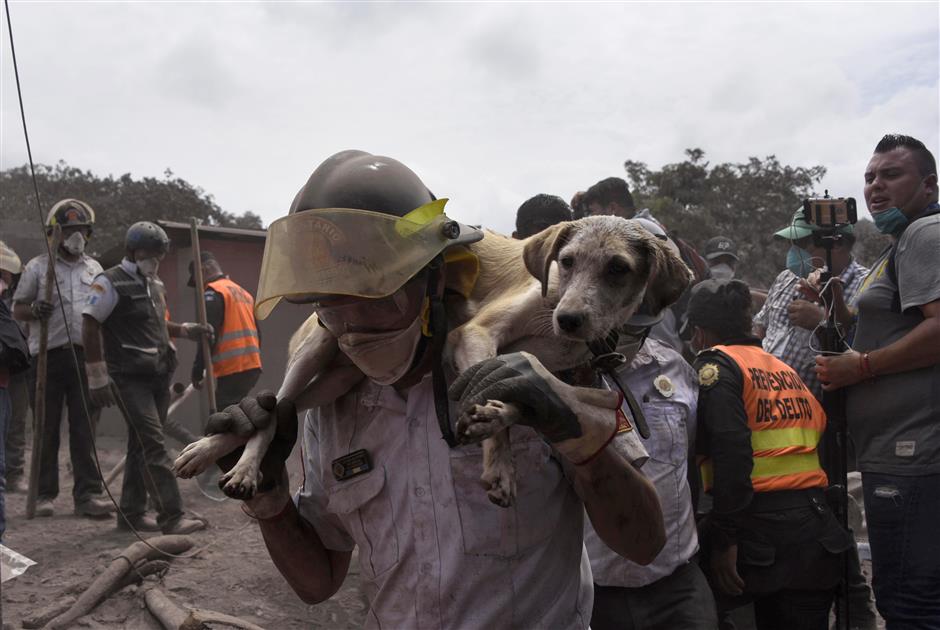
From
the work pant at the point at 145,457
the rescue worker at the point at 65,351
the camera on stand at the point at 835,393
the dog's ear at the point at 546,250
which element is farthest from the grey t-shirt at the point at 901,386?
the rescue worker at the point at 65,351

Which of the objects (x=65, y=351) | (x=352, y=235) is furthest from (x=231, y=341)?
(x=352, y=235)

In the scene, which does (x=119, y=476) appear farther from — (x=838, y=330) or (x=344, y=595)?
(x=838, y=330)

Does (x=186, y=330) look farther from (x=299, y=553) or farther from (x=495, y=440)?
(x=495, y=440)

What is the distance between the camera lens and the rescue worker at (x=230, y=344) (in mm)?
8453

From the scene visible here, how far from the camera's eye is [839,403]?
12.7ft

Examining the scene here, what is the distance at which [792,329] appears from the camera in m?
5.01

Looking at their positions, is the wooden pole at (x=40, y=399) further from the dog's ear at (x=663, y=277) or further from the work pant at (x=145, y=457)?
the dog's ear at (x=663, y=277)

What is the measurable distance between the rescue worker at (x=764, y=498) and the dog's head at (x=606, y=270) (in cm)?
143

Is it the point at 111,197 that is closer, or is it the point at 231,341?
the point at 231,341

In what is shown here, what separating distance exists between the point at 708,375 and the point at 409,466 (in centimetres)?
208

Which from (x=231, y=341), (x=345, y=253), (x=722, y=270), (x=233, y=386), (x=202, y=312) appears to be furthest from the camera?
(x=233, y=386)

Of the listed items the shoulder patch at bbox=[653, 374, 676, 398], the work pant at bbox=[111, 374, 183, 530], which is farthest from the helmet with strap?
the work pant at bbox=[111, 374, 183, 530]

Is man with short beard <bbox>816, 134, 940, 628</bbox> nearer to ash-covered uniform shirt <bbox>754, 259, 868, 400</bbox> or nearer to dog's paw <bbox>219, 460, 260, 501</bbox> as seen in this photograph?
ash-covered uniform shirt <bbox>754, 259, 868, 400</bbox>

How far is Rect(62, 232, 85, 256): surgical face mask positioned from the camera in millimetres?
7387
